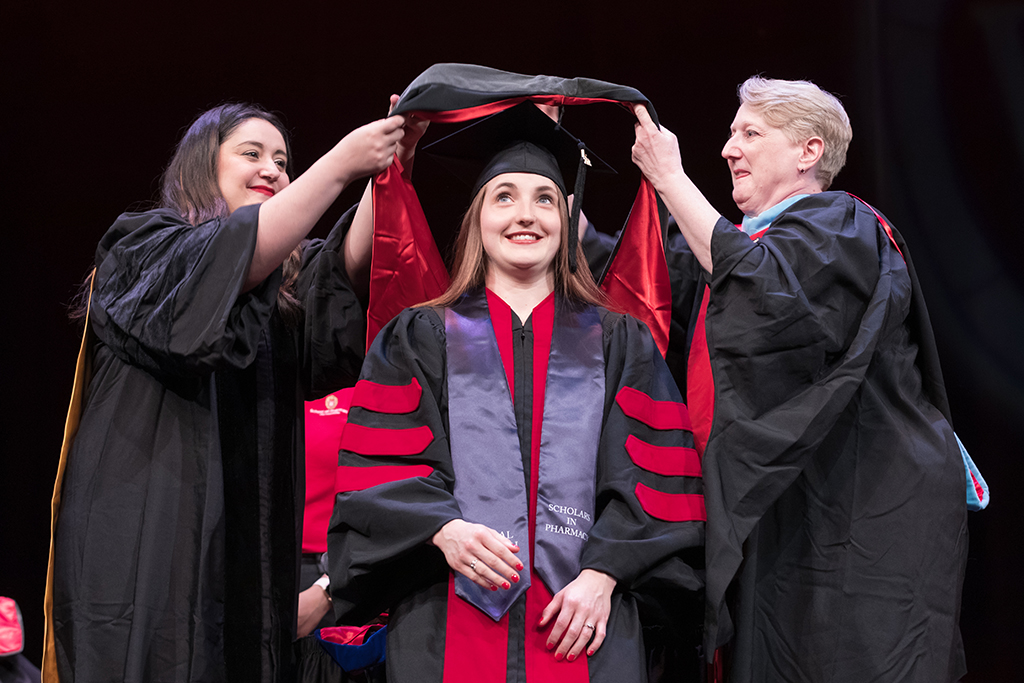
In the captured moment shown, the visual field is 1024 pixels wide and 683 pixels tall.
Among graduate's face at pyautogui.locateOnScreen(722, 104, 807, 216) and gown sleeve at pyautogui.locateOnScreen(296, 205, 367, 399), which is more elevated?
graduate's face at pyautogui.locateOnScreen(722, 104, 807, 216)

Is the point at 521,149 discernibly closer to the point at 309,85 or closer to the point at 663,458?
the point at 663,458

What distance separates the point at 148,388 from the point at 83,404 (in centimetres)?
24

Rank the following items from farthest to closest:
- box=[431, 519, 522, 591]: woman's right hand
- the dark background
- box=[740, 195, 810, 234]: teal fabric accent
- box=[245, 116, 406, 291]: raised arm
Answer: the dark background
box=[740, 195, 810, 234]: teal fabric accent
box=[245, 116, 406, 291]: raised arm
box=[431, 519, 522, 591]: woman's right hand

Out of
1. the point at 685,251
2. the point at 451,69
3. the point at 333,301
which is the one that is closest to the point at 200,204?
the point at 333,301

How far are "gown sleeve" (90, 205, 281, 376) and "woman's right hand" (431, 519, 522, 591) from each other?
0.70m

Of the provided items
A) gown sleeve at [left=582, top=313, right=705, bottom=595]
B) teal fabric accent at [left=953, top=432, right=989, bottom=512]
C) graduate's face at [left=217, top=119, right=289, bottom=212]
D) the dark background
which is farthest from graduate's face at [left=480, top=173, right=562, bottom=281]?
the dark background

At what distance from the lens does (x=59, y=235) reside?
155 inches

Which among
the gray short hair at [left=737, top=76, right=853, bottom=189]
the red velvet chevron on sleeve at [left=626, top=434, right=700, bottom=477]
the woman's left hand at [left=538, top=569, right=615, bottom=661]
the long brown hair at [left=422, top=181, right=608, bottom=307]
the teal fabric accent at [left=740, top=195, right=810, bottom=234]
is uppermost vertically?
the gray short hair at [left=737, top=76, right=853, bottom=189]

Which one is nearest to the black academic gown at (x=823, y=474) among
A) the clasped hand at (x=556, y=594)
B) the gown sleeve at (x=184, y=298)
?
the clasped hand at (x=556, y=594)

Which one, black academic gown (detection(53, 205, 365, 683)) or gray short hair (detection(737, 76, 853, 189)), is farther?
gray short hair (detection(737, 76, 853, 189))

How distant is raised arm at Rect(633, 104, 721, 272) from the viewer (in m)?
2.23

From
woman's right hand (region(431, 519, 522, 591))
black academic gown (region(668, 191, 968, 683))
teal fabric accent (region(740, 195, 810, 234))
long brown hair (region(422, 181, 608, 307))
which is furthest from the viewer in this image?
teal fabric accent (region(740, 195, 810, 234))

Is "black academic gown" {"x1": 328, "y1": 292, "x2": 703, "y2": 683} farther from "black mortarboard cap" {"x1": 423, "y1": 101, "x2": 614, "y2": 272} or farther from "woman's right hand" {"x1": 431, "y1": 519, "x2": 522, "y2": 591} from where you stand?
"black mortarboard cap" {"x1": 423, "y1": 101, "x2": 614, "y2": 272}

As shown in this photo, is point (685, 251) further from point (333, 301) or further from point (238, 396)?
point (238, 396)
